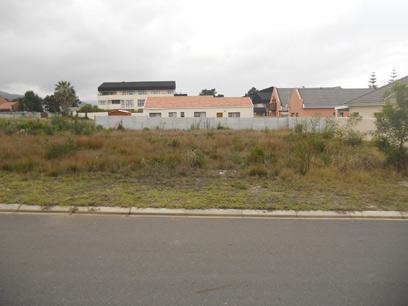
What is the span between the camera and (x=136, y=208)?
5.64m

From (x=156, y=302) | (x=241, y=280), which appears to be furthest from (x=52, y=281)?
(x=241, y=280)

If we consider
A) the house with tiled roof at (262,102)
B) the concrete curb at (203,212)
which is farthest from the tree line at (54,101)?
the concrete curb at (203,212)

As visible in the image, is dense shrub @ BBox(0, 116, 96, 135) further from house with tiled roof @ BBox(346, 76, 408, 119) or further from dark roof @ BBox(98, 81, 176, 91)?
dark roof @ BBox(98, 81, 176, 91)

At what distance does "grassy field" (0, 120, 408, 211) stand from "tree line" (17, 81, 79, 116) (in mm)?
60388

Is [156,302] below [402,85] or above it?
below

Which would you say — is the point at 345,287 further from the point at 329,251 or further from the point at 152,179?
the point at 152,179

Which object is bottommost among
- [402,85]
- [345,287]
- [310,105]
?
[345,287]

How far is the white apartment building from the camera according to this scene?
85.2m

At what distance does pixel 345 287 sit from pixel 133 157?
8.28 m

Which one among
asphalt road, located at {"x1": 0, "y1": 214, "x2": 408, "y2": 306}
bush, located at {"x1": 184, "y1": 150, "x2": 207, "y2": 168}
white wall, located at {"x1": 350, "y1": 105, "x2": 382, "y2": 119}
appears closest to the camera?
asphalt road, located at {"x1": 0, "y1": 214, "x2": 408, "y2": 306}

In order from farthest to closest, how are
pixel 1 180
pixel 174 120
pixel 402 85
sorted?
1. pixel 174 120
2. pixel 402 85
3. pixel 1 180

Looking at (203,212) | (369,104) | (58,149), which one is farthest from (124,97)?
(203,212)

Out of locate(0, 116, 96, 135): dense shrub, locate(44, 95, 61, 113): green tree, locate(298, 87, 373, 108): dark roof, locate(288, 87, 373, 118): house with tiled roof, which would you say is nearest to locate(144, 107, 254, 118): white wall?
locate(288, 87, 373, 118): house with tiled roof

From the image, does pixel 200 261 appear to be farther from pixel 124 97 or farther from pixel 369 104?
pixel 124 97
